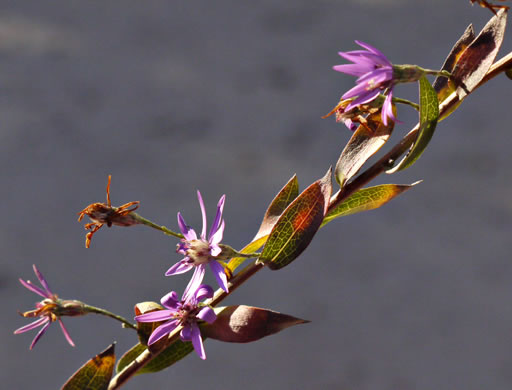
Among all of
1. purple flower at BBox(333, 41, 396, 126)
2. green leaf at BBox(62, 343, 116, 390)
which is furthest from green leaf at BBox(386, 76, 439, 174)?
green leaf at BBox(62, 343, 116, 390)

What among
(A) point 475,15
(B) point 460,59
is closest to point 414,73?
(B) point 460,59

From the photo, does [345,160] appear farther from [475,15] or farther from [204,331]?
[475,15]

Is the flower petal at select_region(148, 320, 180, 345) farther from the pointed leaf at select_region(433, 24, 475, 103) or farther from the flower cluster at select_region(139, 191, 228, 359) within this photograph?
the pointed leaf at select_region(433, 24, 475, 103)

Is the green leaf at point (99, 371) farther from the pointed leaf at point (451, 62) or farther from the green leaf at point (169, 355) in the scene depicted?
the pointed leaf at point (451, 62)

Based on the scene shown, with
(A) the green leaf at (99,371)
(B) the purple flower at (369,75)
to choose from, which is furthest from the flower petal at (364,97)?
(A) the green leaf at (99,371)

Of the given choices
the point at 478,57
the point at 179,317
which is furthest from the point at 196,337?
the point at 478,57

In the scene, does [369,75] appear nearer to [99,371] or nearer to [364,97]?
[364,97]
